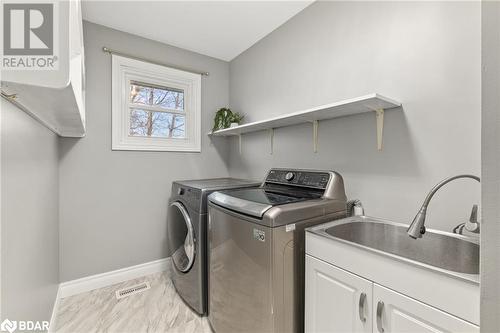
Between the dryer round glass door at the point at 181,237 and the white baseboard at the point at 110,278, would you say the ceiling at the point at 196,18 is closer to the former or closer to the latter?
the dryer round glass door at the point at 181,237

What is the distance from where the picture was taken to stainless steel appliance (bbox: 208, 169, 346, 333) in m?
1.18

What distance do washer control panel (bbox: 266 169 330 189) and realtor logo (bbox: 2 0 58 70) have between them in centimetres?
150

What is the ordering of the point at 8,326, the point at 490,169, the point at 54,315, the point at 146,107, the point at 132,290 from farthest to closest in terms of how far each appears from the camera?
the point at 146,107 → the point at 132,290 → the point at 54,315 → the point at 8,326 → the point at 490,169

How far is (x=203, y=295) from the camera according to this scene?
1.79m

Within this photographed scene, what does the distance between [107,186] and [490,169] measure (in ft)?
8.61

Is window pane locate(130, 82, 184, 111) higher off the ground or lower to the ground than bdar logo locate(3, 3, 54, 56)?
higher

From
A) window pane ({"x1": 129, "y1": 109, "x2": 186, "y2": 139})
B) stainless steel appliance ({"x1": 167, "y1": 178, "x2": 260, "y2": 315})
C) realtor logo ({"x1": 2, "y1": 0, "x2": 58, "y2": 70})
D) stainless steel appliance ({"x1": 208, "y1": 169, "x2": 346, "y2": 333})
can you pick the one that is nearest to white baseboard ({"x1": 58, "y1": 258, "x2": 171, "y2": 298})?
stainless steel appliance ({"x1": 167, "y1": 178, "x2": 260, "y2": 315})

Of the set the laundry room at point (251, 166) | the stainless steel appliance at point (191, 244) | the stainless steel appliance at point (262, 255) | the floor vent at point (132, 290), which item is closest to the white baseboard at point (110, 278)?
the laundry room at point (251, 166)

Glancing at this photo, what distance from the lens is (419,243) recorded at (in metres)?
1.22

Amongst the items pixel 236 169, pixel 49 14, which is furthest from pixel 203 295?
pixel 49 14

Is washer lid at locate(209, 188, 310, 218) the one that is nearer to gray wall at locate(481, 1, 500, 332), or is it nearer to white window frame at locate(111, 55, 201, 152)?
gray wall at locate(481, 1, 500, 332)

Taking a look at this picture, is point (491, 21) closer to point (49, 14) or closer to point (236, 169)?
point (49, 14)

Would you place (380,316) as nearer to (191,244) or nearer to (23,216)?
(191,244)

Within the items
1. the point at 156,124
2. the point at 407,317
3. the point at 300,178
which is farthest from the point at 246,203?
the point at 156,124
